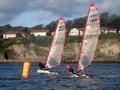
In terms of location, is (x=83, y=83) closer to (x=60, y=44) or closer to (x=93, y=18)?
(x=93, y=18)

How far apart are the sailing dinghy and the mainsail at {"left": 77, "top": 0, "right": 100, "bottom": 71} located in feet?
49.4

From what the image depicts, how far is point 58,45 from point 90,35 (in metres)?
17.8

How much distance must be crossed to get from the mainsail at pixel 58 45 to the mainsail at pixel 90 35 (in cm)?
1509

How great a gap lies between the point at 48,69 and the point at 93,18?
2049cm

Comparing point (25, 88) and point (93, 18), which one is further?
point (93, 18)

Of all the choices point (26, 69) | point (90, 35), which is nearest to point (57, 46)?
point (90, 35)

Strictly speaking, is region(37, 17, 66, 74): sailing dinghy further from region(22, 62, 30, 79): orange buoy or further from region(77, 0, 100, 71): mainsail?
region(22, 62, 30, 79): orange buoy

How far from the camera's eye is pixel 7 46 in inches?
7687

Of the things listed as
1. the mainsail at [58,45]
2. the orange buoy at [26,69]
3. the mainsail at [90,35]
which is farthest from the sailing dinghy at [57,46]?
the orange buoy at [26,69]

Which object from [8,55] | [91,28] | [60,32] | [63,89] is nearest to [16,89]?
[63,89]

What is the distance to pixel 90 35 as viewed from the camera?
59906mm

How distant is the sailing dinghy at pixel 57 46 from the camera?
251ft

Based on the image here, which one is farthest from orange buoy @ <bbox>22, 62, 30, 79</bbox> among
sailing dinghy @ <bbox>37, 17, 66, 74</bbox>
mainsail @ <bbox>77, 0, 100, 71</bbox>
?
sailing dinghy @ <bbox>37, 17, 66, 74</bbox>

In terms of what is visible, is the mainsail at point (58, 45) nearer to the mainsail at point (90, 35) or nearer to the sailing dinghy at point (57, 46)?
the sailing dinghy at point (57, 46)
